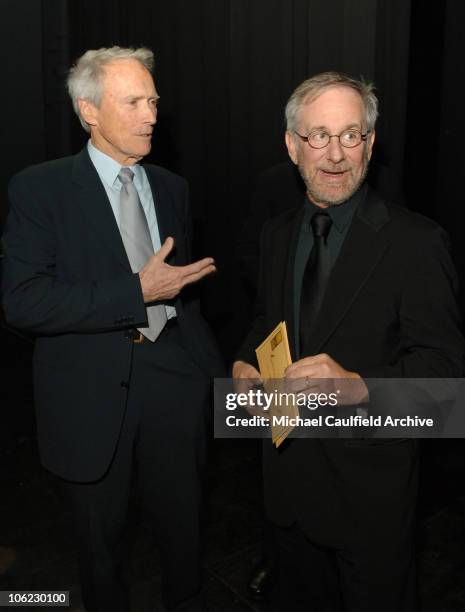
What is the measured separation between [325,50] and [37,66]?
4.29 metres

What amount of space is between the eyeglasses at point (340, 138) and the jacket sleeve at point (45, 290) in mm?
631

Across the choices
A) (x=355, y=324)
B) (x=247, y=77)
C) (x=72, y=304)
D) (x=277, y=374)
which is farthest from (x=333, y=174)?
(x=247, y=77)

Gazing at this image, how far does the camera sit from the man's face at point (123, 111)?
1983 millimetres

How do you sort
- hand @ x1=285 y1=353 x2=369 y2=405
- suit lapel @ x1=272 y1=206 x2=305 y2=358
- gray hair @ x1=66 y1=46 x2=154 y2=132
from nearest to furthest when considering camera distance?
hand @ x1=285 y1=353 x2=369 y2=405 < suit lapel @ x1=272 y1=206 x2=305 y2=358 < gray hair @ x1=66 y1=46 x2=154 y2=132

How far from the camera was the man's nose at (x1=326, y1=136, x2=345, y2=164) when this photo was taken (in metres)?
1.57

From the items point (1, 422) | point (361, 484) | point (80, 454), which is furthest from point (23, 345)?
point (361, 484)

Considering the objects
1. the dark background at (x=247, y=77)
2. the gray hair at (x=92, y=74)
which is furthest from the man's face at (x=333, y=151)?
the dark background at (x=247, y=77)

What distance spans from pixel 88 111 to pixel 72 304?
1.93ft

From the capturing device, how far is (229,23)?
14.3ft

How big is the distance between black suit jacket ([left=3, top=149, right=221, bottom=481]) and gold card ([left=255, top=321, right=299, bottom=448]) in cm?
48

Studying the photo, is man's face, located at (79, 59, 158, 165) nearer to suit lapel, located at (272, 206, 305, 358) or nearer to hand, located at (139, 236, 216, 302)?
hand, located at (139, 236, 216, 302)

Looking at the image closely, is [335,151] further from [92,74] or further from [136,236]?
[92,74]

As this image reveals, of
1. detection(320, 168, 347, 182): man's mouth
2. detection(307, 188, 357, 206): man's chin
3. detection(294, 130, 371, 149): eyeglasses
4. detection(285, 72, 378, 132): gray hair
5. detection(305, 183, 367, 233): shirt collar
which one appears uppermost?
detection(285, 72, 378, 132): gray hair

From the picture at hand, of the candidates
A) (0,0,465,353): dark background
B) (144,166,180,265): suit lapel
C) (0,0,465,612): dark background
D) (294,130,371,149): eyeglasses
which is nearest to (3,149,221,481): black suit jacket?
→ (144,166,180,265): suit lapel
